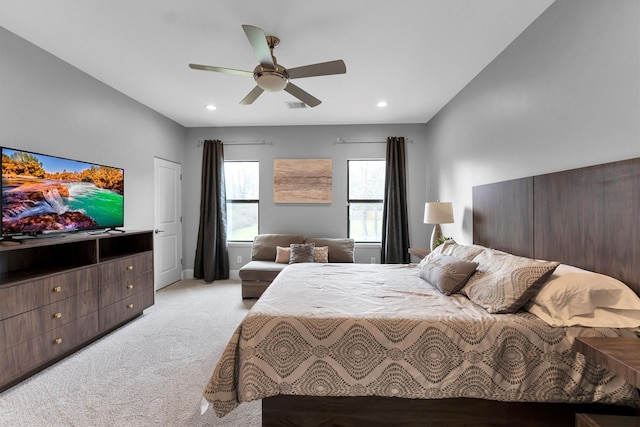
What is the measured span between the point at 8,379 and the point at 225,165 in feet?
12.5

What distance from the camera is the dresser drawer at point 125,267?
9.34 ft

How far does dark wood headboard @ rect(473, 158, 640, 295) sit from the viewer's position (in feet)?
4.83

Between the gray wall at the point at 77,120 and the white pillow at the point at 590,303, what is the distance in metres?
4.09

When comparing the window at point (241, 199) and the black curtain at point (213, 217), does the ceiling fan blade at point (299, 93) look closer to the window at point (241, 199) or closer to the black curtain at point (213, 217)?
the window at point (241, 199)

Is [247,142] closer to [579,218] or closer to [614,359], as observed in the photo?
[579,218]

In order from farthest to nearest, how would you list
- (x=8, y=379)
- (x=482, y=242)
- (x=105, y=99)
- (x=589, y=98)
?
(x=105, y=99)
(x=482, y=242)
(x=8, y=379)
(x=589, y=98)

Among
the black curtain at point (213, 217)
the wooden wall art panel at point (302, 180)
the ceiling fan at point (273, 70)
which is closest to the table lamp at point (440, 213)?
the wooden wall art panel at point (302, 180)

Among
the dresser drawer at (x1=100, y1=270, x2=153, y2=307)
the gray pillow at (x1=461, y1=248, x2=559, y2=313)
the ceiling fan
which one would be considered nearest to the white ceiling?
the ceiling fan

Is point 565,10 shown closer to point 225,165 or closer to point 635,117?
point 635,117

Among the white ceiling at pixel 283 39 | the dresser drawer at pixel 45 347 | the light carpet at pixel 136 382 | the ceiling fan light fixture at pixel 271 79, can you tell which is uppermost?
the white ceiling at pixel 283 39

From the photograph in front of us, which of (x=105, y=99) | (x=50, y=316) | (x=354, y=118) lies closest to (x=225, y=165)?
(x=105, y=99)

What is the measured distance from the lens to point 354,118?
180 inches

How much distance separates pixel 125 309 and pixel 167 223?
1815mm

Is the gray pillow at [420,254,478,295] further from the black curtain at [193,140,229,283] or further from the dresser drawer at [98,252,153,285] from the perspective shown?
the black curtain at [193,140,229,283]
